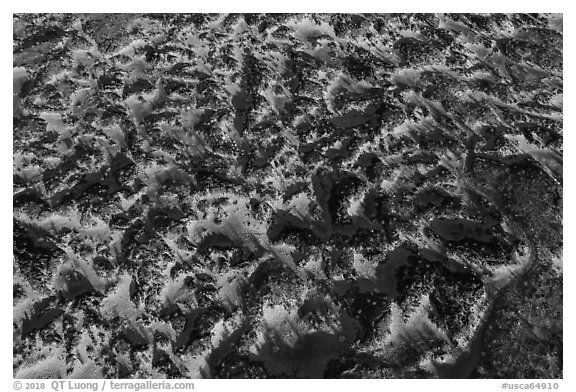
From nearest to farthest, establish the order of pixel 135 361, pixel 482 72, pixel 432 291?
pixel 135 361 < pixel 432 291 < pixel 482 72

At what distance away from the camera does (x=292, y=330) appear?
1240 centimetres

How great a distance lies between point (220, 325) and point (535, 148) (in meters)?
11.2

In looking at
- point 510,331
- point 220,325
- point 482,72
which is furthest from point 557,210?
point 220,325

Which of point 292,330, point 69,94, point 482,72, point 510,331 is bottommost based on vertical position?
point 292,330

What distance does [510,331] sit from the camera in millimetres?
12414

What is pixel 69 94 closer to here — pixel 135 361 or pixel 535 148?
pixel 135 361

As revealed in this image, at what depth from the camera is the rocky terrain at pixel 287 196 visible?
12.2 metres

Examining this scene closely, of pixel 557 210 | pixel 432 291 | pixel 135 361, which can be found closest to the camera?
pixel 135 361

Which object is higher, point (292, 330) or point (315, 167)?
point (315, 167)

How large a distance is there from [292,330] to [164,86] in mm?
8862

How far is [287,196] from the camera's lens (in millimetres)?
13883

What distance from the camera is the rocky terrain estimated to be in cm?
1222

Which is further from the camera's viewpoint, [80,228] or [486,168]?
[486,168]

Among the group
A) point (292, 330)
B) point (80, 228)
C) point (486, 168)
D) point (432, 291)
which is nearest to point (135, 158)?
point (80, 228)
